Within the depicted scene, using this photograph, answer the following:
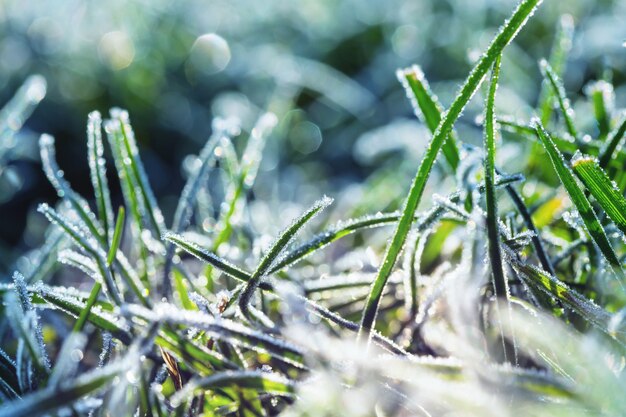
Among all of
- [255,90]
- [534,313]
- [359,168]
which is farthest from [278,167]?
[534,313]

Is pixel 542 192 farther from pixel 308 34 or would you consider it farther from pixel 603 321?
pixel 308 34

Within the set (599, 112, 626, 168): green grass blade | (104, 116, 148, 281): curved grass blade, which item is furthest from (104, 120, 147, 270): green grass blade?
(599, 112, 626, 168): green grass blade

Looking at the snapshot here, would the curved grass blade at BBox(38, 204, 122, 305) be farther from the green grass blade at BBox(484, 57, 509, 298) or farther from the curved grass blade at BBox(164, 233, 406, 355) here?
the green grass blade at BBox(484, 57, 509, 298)

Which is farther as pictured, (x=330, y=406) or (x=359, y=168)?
(x=359, y=168)

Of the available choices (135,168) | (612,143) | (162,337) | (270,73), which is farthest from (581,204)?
(270,73)

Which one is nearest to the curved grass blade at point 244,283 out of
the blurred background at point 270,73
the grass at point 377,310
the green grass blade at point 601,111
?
the grass at point 377,310

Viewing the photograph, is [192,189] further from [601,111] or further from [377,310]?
[601,111]
